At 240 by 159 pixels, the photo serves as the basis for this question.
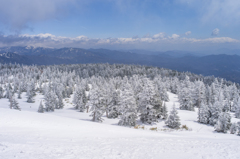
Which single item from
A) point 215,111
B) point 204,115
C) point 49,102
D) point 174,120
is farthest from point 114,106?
point 49,102

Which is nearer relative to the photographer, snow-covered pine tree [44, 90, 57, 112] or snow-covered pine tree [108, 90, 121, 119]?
snow-covered pine tree [108, 90, 121, 119]

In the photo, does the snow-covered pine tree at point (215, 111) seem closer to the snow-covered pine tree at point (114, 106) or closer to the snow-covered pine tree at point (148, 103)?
the snow-covered pine tree at point (148, 103)

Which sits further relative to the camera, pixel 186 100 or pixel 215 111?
pixel 186 100

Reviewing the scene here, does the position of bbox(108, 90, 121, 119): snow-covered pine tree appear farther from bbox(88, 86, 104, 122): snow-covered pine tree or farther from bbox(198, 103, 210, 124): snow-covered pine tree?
bbox(198, 103, 210, 124): snow-covered pine tree

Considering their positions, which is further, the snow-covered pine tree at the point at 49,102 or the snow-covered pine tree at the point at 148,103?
the snow-covered pine tree at the point at 49,102

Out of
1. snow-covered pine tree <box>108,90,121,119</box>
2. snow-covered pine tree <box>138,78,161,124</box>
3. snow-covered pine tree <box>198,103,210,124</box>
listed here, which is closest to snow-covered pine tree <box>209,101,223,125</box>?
snow-covered pine tree <box>198,103,210,124</box>

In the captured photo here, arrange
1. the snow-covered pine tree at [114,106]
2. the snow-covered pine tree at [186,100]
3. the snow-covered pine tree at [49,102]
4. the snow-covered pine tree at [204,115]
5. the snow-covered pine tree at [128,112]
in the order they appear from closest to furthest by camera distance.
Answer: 1. the snow-covered pine tree at [128,112]
2. the snow-covered pine tree at [204,115]
3. the snow-covered pine tree at [114,106]
4. the snow-covered pine tree at [186,100]
5. the snow-covered pine tree at [49,102]

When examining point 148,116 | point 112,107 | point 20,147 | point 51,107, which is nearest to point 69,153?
point 20,147

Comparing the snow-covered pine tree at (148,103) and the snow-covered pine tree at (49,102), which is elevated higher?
the snow-covered pine tree at (148,103)

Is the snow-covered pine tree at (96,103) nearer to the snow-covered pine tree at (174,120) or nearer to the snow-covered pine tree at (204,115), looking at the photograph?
the snow-covered pine tree at (174,120)

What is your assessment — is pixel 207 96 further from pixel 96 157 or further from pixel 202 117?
pixel 96 157

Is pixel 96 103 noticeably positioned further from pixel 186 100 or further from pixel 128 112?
pixel 186 100

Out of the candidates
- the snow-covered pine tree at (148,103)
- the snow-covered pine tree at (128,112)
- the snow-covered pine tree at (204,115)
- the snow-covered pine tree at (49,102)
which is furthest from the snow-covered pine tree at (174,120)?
the snow-covered pine tree at (49,102)

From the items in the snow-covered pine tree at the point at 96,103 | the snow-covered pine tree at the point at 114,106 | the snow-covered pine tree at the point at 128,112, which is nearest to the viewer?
the snow-covered pine tree at the point at 128,112
